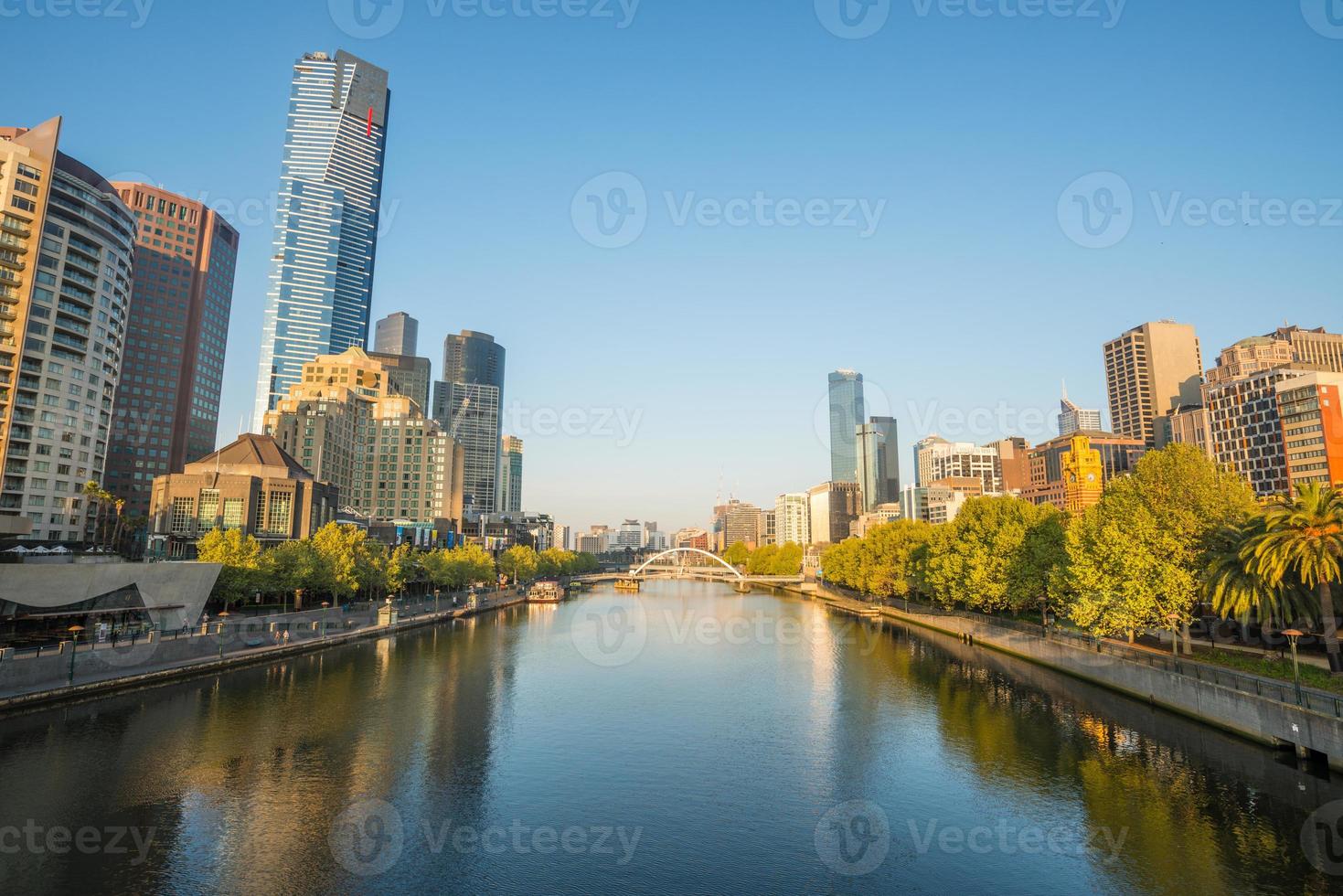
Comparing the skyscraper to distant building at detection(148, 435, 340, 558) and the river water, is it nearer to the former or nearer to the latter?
distant building at detection(148, 435, 340, 558)

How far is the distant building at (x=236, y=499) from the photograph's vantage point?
10144cm

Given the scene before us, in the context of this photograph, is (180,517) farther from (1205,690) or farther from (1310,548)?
(1310,548)

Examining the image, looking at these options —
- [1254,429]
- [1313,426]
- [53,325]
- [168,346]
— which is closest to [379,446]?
[168,346]

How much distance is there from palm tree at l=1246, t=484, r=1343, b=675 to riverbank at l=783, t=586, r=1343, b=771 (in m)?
5.05

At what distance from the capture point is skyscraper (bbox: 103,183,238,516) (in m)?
168

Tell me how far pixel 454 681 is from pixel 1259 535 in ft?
174

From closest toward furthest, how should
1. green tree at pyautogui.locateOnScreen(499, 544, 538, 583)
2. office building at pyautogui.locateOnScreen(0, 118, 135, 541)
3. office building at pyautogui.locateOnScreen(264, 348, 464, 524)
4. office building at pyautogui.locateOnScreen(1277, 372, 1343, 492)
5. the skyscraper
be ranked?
1. office building at pyautogui.locateOnScreen(0, 118, 135, 541)
2. office building at pyautogui.locateOnScreen(1277, 372, 1343, 492)
3. the skyscraper
4. office building at pyautogui.locateOnScreen(264, 348, 464, 524)
5. green tree at pyautogui.locateOnScreen(499, 544, 538, 583)

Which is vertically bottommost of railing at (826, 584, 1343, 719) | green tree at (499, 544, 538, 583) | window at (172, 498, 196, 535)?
railing at (826, 584, 1343, 719)

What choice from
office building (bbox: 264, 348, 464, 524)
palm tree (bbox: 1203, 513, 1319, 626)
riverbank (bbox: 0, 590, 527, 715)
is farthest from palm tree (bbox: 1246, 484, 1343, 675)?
office building (bbox: 264, 348, 464, 524)

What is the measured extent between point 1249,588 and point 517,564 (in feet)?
506

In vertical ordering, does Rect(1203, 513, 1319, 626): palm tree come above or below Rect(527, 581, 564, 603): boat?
above

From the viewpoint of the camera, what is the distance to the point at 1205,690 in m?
40.1

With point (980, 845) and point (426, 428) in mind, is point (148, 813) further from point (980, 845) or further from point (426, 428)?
point (426, 428)

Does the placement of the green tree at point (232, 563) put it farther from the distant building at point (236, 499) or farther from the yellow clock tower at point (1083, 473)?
the yellow clock tower at point (1083, 473)
